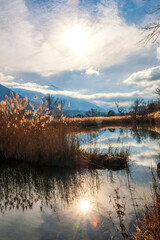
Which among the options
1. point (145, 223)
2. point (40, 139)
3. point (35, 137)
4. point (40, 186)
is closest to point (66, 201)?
point (40, 186)

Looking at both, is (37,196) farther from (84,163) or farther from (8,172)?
(84,163)

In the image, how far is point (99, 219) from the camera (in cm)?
254

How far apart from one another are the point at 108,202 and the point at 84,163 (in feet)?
8.06

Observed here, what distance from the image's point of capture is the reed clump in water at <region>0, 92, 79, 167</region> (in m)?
5.48

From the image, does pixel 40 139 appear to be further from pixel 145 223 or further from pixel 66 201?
pixel 145 223

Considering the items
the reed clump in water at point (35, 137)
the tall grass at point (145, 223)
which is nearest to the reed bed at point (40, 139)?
the reed clump in water at point (35, 137)

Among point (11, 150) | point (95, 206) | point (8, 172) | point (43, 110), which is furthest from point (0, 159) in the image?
point (95, 206)

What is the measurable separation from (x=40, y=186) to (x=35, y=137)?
7.45 feet

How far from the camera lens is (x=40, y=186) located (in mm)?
3904

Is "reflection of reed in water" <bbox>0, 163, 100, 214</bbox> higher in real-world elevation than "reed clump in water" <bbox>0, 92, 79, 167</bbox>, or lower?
lower

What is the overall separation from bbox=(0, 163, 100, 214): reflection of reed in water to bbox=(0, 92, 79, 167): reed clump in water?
1.74ft

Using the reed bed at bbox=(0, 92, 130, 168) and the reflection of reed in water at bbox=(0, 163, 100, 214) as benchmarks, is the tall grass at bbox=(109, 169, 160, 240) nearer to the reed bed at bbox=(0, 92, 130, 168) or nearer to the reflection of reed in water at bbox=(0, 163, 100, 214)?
the reflection of reed in water at bbox=(0, 163, 100, 214)

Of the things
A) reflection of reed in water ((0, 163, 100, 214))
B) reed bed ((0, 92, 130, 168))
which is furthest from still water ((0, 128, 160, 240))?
reed bed ((0, 92, 130, 168))

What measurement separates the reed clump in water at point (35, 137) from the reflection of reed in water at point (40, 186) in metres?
0.53
